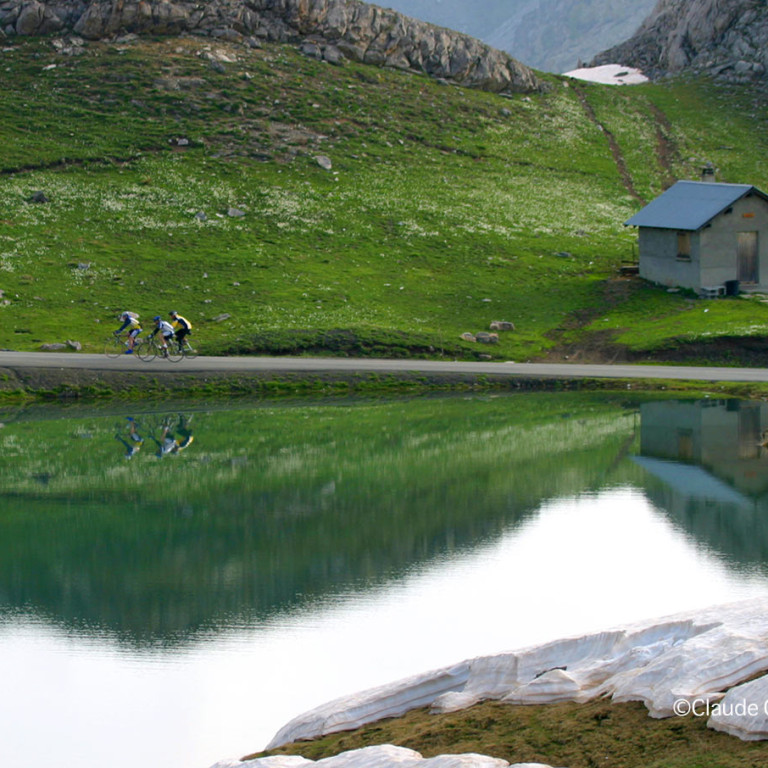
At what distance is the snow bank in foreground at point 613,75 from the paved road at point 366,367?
361 feet

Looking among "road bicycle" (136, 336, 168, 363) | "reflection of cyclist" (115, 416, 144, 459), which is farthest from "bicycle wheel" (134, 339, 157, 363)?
"reflection of cyclist" (115, 416, 144, 459)

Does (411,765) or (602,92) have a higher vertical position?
(602,92)

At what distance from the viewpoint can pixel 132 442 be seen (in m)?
41.9

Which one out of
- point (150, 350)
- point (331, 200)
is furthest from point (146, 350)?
point (331, 200)

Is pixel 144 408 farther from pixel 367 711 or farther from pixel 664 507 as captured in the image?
pixel 367 711

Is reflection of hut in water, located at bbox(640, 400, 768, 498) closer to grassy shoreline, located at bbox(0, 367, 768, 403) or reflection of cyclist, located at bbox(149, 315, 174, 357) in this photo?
grassy shoreline, located at bbox(0, 367, 768, 403)

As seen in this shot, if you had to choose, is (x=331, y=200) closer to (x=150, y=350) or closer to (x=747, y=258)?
(x=747, y=258)

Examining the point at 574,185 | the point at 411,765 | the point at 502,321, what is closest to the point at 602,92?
the point at 574,185

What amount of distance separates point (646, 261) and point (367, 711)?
6294 centimetres

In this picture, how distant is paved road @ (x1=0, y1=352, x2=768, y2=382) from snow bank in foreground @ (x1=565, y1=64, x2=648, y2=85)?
110173 mm

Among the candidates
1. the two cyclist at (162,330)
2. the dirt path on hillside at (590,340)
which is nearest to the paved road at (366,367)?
the two cyclist at (162,330)

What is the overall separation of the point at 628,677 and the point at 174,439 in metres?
31.3

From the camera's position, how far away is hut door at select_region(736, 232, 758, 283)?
230 feet

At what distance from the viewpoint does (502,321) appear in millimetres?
66750
